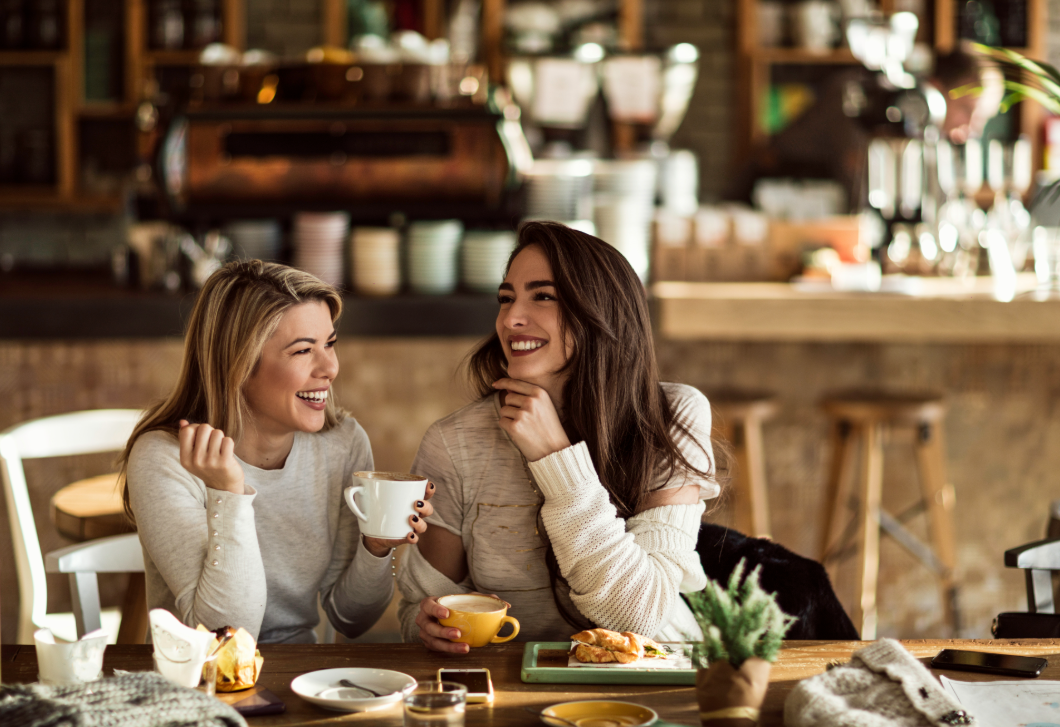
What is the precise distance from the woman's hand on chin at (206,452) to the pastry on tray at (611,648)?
528 mm

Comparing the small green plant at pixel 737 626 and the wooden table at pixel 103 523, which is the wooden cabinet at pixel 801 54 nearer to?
the wooden table at pixel 103 523

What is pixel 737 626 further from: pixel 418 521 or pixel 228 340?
pixel 228 340

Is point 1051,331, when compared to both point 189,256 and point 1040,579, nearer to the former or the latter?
point 1040,579

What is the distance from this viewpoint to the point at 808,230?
360cm

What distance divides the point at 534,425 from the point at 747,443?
5.69ft

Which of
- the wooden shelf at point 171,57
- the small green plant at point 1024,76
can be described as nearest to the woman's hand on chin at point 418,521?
the small green plant at point 1024,76

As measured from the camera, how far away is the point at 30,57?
5.15 m

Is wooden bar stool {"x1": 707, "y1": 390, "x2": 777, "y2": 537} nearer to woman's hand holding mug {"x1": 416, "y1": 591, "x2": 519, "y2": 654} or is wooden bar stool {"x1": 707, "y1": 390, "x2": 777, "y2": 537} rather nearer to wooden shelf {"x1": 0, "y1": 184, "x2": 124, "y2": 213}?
woman's hand holding mug {"x1": 416, "y1": 591, "x2": 519, "y2": 654}

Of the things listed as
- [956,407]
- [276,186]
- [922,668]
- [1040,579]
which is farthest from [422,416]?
[922,668]

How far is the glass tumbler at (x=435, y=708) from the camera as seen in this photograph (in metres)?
1.10

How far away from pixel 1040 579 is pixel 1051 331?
151 centimetres

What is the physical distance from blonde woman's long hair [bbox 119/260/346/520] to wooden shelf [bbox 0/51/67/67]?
412 cm

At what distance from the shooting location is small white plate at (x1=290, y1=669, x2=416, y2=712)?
1197mm

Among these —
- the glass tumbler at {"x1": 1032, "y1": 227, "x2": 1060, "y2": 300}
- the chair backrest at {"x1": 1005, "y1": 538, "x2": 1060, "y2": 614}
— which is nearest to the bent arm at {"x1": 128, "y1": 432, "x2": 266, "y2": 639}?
the chair backrest at {"x1": 1005, "y1": 538, "x2": 1060, "y2": 614}
